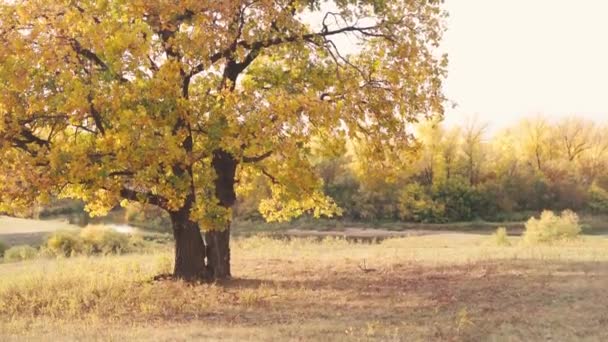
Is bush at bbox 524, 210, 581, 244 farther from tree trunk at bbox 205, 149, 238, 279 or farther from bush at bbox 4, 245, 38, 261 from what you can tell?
bush at bbox 4, 245, 38, 261

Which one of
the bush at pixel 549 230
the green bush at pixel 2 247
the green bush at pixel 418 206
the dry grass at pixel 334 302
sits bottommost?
the dry grass at pixel 334 302

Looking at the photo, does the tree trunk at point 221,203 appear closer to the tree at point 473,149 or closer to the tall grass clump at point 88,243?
the tall grass clump at point 88,243

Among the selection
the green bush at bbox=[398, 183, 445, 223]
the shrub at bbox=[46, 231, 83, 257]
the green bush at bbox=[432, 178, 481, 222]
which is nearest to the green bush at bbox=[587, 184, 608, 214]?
the green bush at bbox=[432, 178, 481, 222]

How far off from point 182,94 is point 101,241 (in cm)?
2189

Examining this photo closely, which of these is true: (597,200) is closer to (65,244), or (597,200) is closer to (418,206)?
(418,206)

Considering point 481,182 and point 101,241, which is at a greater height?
point 481,182

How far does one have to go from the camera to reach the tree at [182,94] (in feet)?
44.9

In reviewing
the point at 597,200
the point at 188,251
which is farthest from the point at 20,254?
the point at 597,200

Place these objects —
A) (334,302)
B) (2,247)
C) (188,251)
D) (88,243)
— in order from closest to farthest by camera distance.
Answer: (334,302)
(188,251)
(88,243)
(2,247)

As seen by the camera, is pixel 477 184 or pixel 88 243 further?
pixel 477 184

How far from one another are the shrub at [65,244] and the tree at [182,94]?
1798 cm

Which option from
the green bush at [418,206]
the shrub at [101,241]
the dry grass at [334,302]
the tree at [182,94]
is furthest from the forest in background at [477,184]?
the tree at [182,94]

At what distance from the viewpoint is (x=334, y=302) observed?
14.1m

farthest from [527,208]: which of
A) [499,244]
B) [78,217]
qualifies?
[78,217]
